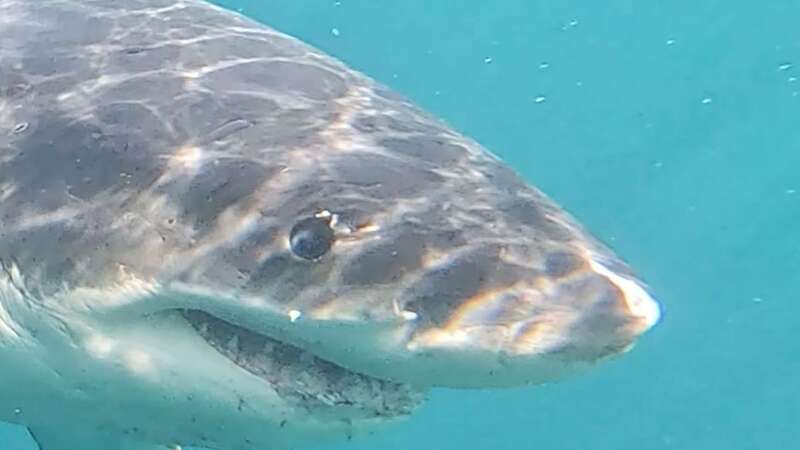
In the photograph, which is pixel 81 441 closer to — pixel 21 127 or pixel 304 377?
pixel 21 127

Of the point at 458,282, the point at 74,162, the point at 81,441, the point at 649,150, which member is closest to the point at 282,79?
the point at 74,162

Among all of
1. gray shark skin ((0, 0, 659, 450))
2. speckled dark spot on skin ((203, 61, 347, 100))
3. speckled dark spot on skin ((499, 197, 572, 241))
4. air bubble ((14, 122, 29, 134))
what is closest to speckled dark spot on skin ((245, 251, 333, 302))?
gray shark skin ((0, 0, 659, 450))

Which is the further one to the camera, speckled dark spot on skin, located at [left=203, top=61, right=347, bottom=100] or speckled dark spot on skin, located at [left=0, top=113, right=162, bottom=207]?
speckled dark spot on skin, located at [left=203, top=61, right=347, bottom=100]

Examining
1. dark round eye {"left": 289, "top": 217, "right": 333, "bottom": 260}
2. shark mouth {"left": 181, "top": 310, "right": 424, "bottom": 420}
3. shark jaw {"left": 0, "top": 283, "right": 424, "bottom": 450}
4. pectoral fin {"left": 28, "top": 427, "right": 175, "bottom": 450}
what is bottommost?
pectoral fin {"left": 28, "top": 427, "right": 175, "bottom": 450}

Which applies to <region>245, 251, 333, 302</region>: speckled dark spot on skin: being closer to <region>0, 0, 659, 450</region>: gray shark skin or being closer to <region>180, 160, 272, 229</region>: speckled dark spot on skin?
<region>0, 0, 659, 450</region>: gray shark skin

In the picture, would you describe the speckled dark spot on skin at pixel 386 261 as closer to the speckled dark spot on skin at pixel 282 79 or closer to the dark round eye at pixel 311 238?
the dark round eye at pixel 311 238

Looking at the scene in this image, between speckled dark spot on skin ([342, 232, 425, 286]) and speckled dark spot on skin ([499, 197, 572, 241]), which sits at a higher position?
speckled dark spot on skin ([499, 197, 572, 241])
